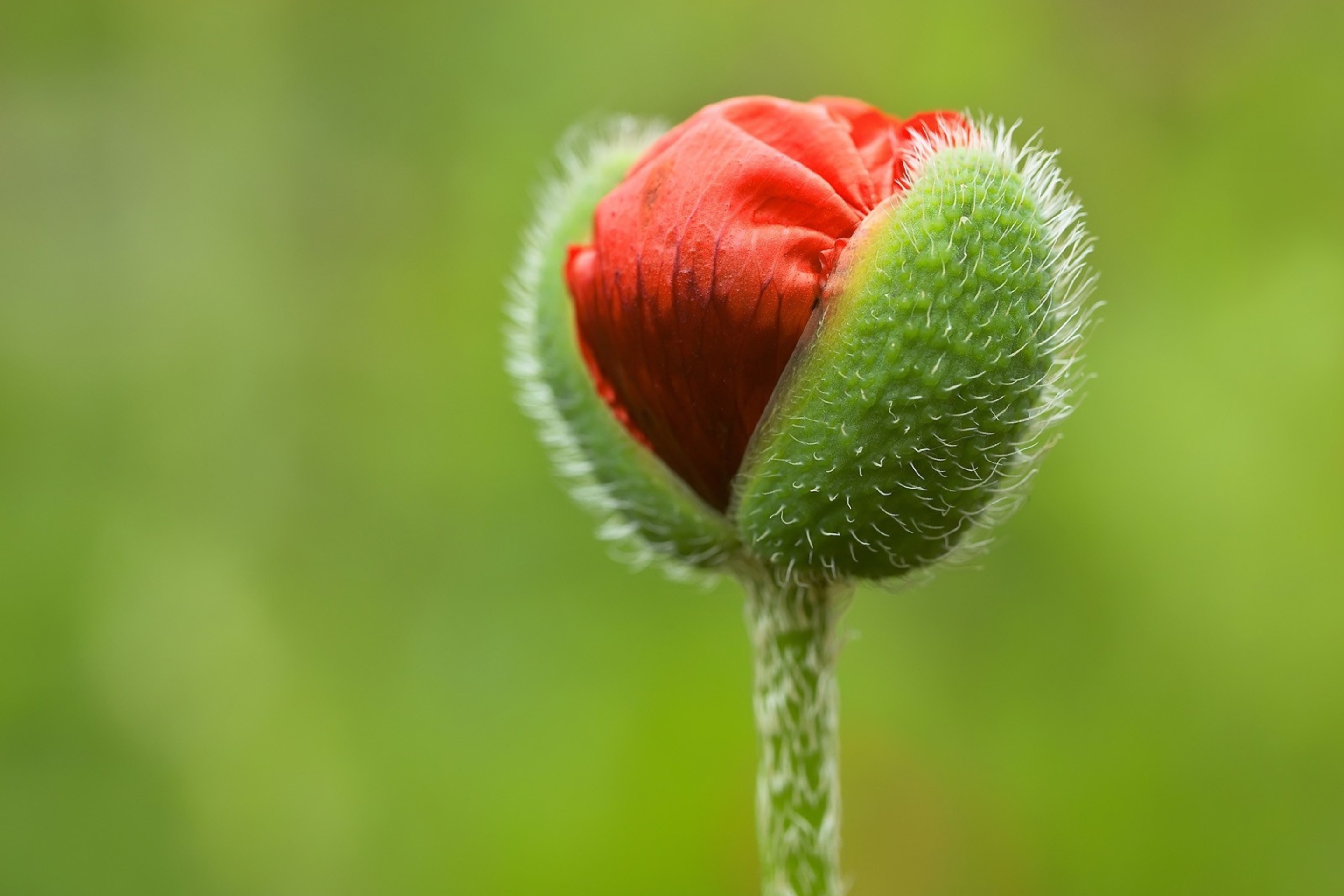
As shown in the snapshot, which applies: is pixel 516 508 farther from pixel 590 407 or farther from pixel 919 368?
pixel 919 368

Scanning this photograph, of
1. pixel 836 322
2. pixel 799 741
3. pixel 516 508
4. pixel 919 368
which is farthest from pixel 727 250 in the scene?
pixel 516 508

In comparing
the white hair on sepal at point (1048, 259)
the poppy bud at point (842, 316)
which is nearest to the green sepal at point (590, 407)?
the poppy bud at point (842, 316)

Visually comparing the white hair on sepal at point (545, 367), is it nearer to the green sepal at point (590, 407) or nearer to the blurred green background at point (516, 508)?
the green sepal at point (590, 407)

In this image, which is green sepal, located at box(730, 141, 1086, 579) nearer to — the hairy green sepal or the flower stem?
the hairy green sepal

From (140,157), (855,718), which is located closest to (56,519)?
(140,157)

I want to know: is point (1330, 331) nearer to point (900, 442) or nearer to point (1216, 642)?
point (1216, 642)

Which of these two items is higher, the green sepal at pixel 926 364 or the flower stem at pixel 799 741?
the green sepal at pixel 926 364

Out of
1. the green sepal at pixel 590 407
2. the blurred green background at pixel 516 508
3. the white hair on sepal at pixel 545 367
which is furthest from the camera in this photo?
the blurred green background at pixel 516 508
